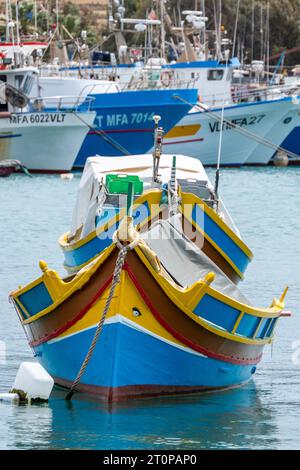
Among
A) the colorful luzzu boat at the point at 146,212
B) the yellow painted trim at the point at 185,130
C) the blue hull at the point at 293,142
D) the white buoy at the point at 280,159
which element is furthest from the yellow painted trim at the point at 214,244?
the blue hull at the point at 293,142

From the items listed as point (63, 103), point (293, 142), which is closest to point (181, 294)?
point (63, 103)

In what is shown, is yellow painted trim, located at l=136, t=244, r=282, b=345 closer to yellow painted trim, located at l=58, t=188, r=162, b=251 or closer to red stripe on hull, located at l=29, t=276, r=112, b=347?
red stripe on hull, located at l=29, t=276, r=112, b=347

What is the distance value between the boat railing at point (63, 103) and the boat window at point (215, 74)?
8.10 m

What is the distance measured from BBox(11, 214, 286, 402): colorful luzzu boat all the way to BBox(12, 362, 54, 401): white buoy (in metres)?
0.32

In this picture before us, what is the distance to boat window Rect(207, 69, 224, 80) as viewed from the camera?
205 feet

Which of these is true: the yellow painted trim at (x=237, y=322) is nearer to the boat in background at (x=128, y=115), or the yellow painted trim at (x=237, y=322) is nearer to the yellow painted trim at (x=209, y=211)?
the yellow painted trim at (x=209, y=211)

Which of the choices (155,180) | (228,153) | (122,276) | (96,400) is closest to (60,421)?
(96,400)

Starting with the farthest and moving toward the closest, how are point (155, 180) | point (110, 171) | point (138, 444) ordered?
point (110, 171), point (155, 180), point (138, 444)

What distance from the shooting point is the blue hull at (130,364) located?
52.6ft

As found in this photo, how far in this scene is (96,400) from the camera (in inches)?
645

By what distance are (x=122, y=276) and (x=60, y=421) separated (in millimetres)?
1749

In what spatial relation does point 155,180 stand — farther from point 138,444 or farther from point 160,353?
point 138,444

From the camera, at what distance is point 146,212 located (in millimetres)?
21031

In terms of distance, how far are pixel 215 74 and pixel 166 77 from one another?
8.05 feet
